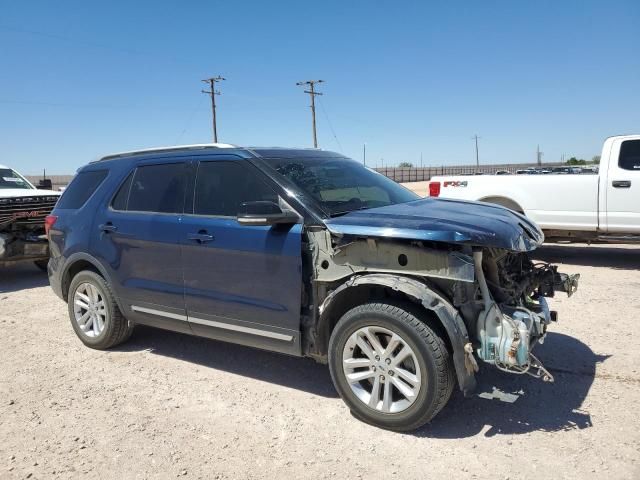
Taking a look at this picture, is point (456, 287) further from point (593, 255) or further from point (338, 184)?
point (593, 255)

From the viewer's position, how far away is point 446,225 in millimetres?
3346

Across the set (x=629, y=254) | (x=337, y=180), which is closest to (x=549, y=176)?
(x=629, y=254)

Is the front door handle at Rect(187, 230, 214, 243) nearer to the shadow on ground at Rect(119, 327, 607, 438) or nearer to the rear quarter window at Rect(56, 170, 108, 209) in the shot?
the shadow on ground at Rect(119, 327, 607, 438)

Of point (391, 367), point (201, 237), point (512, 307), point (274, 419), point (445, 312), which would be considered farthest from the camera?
point (201, 237)

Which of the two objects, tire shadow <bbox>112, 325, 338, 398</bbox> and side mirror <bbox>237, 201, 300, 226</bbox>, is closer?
side mirror <bbox>237, 201, 300, 226</bbox>

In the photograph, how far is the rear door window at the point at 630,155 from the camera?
841 centimetres

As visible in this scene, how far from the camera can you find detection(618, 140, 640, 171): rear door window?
8.41 m

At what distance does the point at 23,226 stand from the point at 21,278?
49.4 inches

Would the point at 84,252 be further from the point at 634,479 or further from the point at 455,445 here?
the point at 634,479

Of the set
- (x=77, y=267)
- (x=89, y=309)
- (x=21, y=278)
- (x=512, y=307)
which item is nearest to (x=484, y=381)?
(x=512, y=307)

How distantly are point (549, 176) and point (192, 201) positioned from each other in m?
6.75

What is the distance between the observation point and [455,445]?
10.9 ft

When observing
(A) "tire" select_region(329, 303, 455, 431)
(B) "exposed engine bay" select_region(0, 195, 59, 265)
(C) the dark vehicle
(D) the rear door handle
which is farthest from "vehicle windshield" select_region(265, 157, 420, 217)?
(B) "exposed engine bay" select_region(0, 195, 59, 265)

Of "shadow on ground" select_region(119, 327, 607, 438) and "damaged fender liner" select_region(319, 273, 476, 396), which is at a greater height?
"damaged fender liner" select_region(319, 273, 476, 396)
